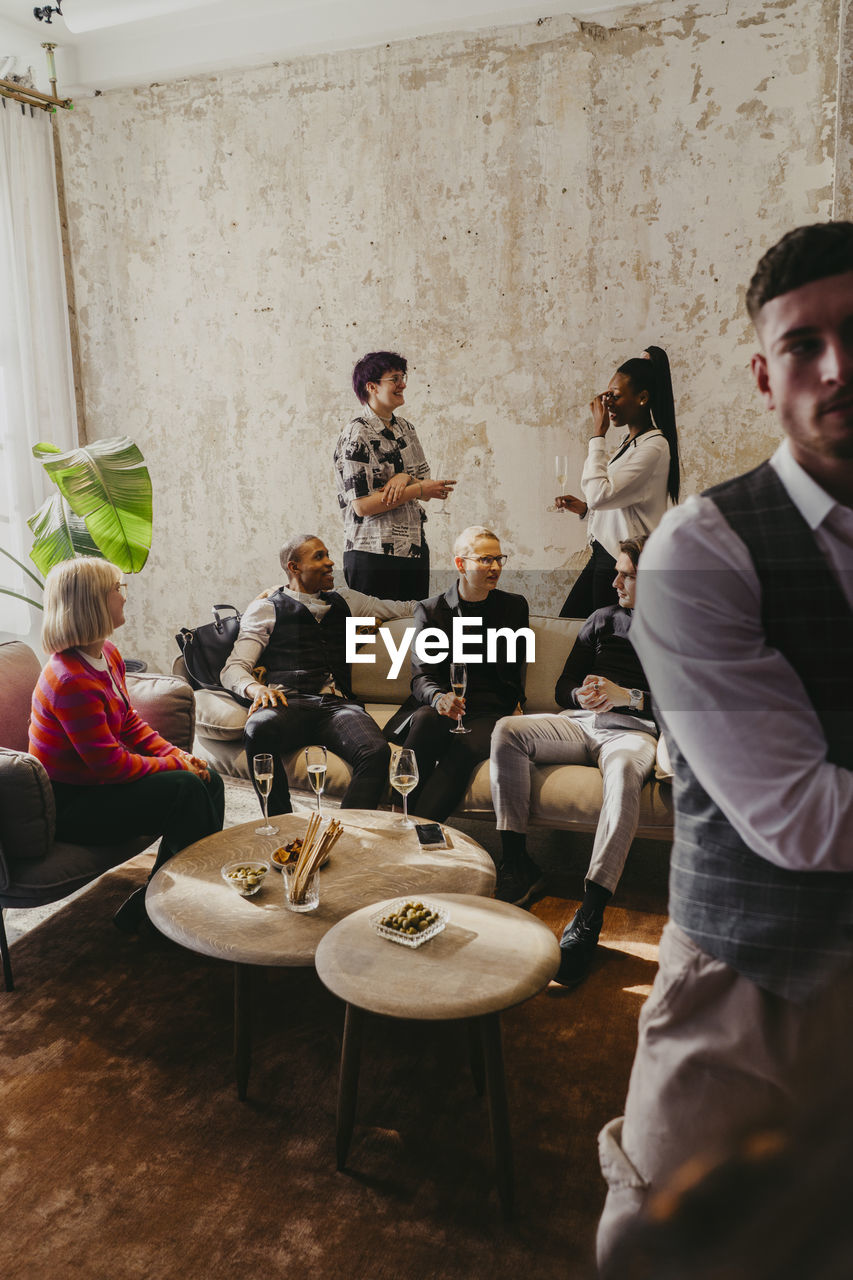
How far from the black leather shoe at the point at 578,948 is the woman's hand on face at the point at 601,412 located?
6.04 feet

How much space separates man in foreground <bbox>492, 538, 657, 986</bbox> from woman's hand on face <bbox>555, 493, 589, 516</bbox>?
2.70 ft

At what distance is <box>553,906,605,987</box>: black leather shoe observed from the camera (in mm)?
2318

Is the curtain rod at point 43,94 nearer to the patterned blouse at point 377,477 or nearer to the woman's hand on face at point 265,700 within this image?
the patterned blouse at point 377,477

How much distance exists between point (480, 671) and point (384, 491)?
3.22 ft

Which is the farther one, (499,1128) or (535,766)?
(535,766)

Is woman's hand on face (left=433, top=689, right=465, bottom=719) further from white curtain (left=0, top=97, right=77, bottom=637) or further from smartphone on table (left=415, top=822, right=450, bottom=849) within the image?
white curtain (left=0, top=97, right=77, bottom=637)

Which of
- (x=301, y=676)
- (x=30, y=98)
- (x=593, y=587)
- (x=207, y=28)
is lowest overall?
(x=301, y=676)

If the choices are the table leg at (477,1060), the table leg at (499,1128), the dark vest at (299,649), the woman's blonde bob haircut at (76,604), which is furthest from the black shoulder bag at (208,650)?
the table leg at (499,1128)

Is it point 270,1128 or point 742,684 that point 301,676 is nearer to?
point 270,1128

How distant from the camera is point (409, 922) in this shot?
173 cm

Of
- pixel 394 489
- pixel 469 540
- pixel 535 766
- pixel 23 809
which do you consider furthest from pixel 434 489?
pixel 23 809

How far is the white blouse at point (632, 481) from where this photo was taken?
3.29 meters

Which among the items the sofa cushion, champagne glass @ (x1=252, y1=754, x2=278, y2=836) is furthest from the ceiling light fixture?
champagne glass @ (x1=252, y1=754, x2=278, y2=836)

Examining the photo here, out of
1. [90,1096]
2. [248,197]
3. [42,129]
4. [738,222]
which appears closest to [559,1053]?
[90,1096]
